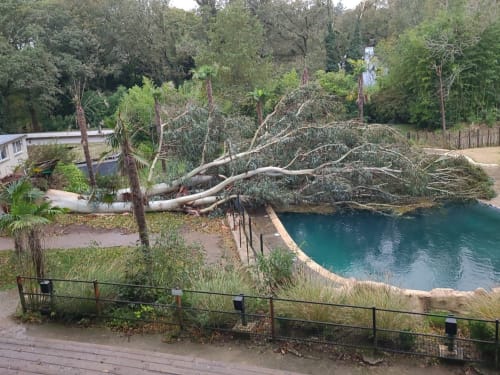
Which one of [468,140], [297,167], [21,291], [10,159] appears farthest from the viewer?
[468,140]

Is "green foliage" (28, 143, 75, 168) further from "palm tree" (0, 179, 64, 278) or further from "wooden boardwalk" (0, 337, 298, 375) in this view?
"wooden boardwalk" (0, 337, 298, 375)

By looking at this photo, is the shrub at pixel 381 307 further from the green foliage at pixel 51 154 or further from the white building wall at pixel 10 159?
the white building wall at pixel 10 159

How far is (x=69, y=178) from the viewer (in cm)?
1941

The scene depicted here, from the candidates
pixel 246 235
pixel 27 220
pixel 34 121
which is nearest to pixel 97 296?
pixel 27 220

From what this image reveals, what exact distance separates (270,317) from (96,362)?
103 inches

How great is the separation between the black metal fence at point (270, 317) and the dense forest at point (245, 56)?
14230mm

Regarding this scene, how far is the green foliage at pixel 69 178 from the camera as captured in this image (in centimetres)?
1869

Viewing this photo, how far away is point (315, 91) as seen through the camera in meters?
19.5

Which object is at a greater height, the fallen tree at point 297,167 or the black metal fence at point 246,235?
the fallen tree at point 297,167

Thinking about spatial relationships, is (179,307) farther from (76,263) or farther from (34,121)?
(34,121)

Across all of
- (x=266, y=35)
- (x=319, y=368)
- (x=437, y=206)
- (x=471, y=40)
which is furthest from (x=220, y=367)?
(x=266, y=35)

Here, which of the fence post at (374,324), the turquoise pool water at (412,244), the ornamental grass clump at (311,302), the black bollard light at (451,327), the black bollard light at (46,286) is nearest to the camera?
the black bollard light at (451,327)

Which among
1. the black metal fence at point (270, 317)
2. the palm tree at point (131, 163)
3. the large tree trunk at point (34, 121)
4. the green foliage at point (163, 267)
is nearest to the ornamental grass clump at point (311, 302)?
the black metal fence at point (270, 317)

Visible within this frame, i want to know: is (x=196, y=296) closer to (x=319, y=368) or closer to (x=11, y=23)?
(x=319, y=368)
